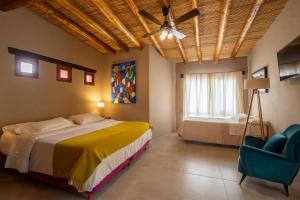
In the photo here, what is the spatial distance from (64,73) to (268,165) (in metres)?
4.52

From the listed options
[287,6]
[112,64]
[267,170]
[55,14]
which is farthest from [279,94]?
[55,14]

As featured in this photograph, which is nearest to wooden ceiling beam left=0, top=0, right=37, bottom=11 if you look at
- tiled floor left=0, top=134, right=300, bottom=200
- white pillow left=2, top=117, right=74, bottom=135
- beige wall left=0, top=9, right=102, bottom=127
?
beige wall left=0, top=9, right=102, bottom=127

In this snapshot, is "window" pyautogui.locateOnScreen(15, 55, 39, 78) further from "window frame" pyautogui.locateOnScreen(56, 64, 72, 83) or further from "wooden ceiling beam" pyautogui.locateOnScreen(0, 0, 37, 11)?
"wooden ceiling beam" pyautogui.locateOnScreen(0, 0, 37, 11)

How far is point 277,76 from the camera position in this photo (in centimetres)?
301

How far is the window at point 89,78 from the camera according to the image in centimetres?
441

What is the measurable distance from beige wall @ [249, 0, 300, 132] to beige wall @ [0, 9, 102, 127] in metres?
4.79

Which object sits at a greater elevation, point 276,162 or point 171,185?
point 276,162

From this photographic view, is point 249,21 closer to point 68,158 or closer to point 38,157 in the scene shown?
point 68,158

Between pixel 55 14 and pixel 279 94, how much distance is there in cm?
493

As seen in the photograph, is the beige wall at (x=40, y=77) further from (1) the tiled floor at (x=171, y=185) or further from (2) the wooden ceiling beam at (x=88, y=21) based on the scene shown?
(1) the tiled floor at (x=171, y=185)

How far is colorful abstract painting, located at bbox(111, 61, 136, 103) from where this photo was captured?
458 cm

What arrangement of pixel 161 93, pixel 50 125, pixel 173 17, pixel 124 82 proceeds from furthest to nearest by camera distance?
pixel 161 93 < pixel 124 82 < pixel 173 17 < pixel 50 125

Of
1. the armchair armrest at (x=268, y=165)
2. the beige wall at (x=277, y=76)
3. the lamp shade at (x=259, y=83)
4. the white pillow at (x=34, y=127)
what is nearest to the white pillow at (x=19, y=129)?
the white pillow at (x=34, y=127)

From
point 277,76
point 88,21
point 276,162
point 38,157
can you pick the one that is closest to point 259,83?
point 277,76
